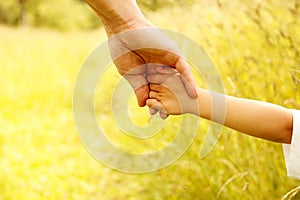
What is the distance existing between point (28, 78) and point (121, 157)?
462 centimetres

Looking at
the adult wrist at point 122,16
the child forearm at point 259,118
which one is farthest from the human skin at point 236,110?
the adult wrist at point 122,16

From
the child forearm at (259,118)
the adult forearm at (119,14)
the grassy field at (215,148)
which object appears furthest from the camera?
the grassy field at (215,148)

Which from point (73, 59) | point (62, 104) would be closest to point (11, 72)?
point (73, 59)

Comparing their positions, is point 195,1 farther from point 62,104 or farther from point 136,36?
point 62,104

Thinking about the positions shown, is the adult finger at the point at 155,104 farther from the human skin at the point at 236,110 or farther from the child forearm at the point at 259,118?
the child forearm at the point at 259,118

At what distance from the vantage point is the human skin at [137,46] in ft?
6.20

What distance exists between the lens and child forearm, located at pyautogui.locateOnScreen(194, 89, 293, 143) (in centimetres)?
180

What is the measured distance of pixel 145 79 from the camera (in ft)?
6.47

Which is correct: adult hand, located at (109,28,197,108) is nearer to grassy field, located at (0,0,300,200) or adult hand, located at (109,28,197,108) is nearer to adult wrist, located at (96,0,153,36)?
adult wrist, located at (96,0,153,36)

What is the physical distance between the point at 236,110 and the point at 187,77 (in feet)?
0.60

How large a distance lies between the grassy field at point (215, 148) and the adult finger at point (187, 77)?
0.65 metres

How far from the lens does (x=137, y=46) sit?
1951mm

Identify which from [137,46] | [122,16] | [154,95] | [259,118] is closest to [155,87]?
[154,95]

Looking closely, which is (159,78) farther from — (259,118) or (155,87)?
(259,118)
